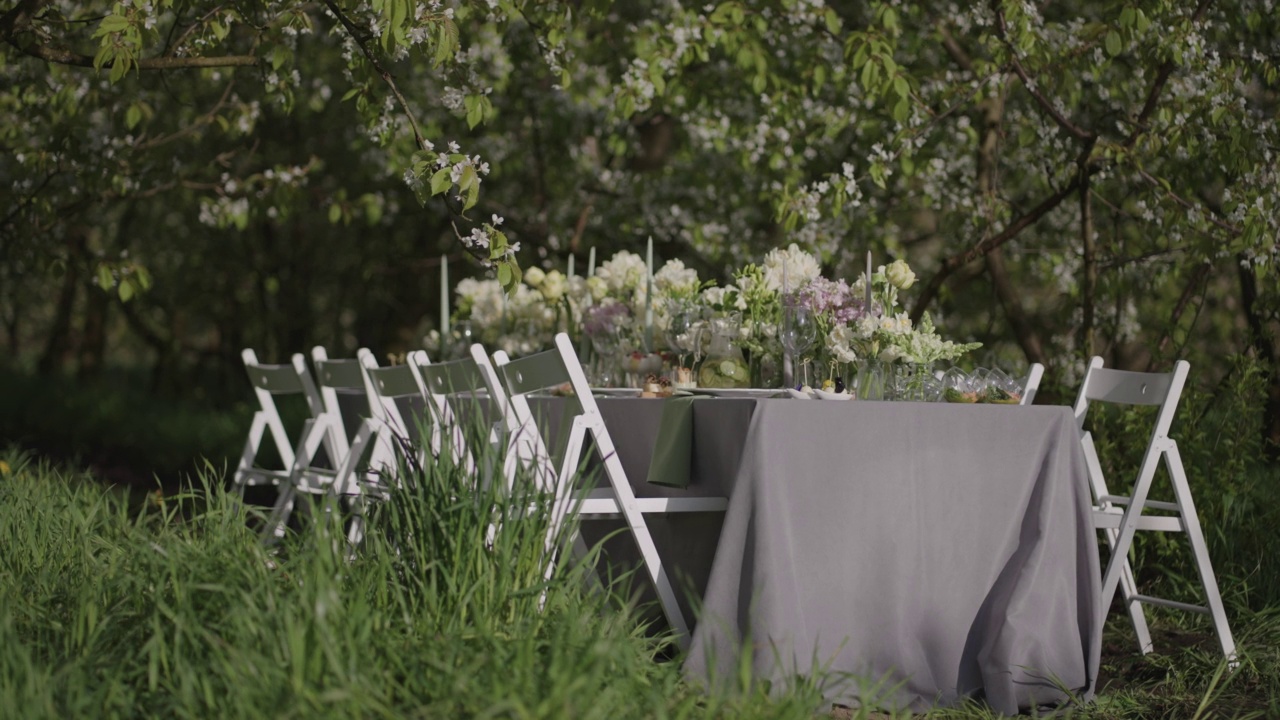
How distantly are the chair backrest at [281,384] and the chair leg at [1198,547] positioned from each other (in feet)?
9.96

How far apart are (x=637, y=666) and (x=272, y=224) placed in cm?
1055

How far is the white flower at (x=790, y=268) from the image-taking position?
4.38 metres

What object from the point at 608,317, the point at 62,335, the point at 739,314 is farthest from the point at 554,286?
the point at 62,335

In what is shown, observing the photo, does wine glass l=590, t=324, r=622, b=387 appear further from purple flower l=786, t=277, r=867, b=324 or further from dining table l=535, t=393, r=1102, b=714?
dining table l=535, t=393, r=1102, b=714

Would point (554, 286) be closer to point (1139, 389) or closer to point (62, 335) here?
point (1139, 389)

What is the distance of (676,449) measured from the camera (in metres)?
3.63

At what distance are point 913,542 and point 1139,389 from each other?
1090mm

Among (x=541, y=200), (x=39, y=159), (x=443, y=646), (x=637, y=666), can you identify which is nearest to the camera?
(x=443, y=646)

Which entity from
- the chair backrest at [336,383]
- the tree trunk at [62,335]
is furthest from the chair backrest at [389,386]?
the tree trunk at [62,335]

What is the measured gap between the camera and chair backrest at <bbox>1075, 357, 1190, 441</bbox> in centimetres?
391

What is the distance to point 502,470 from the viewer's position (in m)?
3.12

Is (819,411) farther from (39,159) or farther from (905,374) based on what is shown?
(39,159)

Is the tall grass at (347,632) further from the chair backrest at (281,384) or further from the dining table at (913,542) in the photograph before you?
the chair backrest at (281,384)

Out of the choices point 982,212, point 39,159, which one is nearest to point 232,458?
point 39,159
